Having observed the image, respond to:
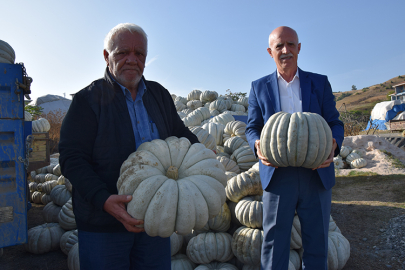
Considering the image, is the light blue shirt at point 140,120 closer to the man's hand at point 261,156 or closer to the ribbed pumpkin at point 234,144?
the man's hand at point 261,156

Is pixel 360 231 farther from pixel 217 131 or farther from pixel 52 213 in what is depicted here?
pixel 52 213

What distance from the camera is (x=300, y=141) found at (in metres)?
2.32

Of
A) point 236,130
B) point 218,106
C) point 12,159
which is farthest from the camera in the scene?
point 218,106

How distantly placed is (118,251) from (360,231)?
15.4 feet

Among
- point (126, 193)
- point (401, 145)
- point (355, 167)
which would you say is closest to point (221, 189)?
point (126, 193)

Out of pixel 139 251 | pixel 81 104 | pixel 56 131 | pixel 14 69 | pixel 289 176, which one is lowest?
pixel 139 251

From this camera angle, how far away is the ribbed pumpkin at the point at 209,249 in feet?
12.3

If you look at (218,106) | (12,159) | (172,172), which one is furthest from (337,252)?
(218,106)

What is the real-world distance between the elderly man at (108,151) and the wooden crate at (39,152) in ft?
11.6

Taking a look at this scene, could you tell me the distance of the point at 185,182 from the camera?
1833mm

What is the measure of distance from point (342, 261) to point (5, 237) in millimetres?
4075

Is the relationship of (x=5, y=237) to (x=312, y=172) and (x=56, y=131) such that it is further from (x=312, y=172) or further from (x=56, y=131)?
(x=56, y=131)

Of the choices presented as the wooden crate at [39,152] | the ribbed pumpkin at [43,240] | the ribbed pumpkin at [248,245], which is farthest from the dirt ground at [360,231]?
the wooden crate at [39,152]

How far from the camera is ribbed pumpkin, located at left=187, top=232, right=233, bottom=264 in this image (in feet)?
12.3
